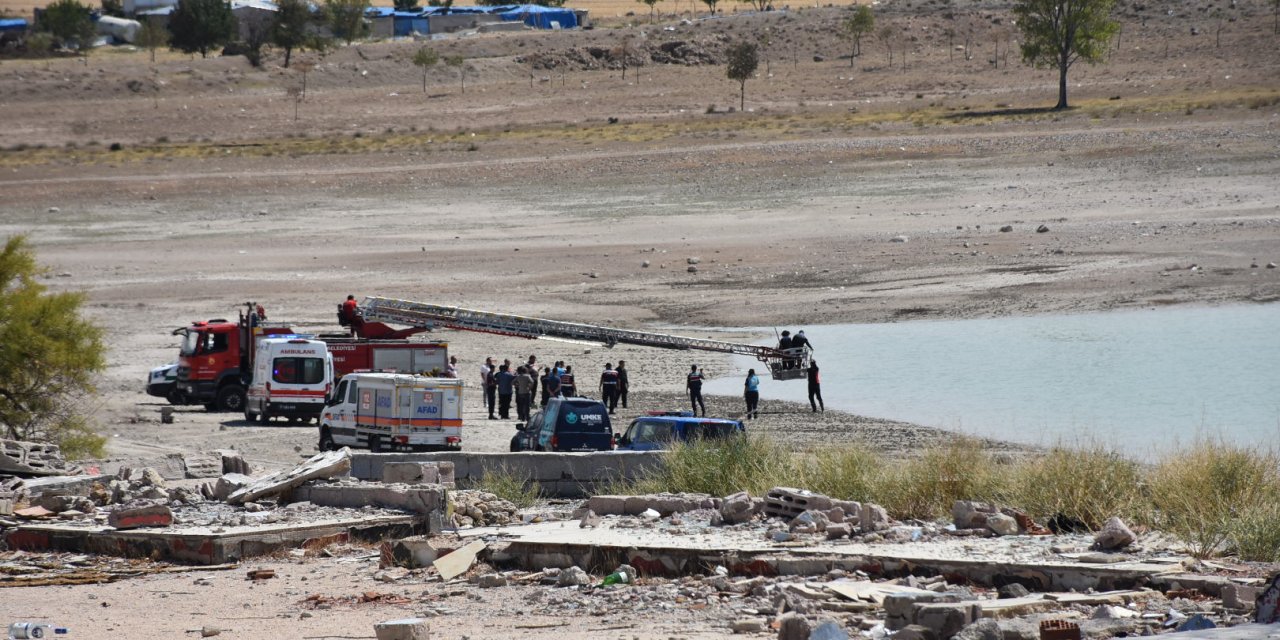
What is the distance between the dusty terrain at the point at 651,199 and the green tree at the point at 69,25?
23.4 metres

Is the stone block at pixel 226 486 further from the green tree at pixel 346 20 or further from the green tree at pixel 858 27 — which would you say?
the green tree at pixel 346 20

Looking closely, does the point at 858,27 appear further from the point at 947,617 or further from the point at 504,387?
the point at 947,617

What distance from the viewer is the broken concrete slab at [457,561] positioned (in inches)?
560

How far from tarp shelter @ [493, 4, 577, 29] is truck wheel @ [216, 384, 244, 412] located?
85461 millimetres

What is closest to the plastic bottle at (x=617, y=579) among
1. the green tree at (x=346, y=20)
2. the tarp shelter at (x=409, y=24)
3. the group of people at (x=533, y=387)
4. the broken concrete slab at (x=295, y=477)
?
the broken concrete slab at (x=295, y=477)

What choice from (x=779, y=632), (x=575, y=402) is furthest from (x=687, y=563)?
(x=575, y=402)

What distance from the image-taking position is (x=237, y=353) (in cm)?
3153

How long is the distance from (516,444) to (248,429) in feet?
26.2

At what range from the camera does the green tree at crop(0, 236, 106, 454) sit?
24250 mm

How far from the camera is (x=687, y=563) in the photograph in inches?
532

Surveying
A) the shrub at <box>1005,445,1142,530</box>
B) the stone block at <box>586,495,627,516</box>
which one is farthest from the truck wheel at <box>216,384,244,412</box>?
the shrub at <box>1005,445,1142,530</box>

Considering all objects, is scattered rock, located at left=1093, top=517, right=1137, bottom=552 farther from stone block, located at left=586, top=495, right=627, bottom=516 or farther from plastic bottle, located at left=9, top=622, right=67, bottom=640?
plastic bottle, located at left=9, top=622, right=67, bottom=640

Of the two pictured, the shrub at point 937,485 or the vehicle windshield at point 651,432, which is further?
the vehicle windshield at point 651,432

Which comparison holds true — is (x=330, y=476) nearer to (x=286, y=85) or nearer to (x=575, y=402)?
(x=575, y=402)
